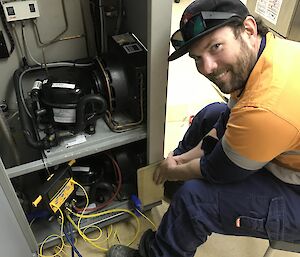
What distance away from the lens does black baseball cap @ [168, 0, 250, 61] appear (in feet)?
2.72

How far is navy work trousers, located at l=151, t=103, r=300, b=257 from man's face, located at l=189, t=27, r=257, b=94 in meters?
0.32

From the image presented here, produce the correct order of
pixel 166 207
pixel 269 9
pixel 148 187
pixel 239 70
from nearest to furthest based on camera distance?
pixel 239 70 → pixel 148 187 → pixel 166 207 → pixel 269 9

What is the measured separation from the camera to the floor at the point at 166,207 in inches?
53.1

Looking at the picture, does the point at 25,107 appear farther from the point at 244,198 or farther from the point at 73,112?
the point at 244,198

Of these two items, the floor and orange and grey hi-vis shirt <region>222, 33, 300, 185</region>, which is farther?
the floor

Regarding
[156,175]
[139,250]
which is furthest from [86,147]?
[139,250]

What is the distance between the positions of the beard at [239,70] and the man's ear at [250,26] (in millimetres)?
39

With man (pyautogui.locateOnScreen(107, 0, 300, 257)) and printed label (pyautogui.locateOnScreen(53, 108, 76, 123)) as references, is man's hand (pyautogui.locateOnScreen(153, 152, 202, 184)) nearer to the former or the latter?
man (pyautogui.locateOnScreen(107, 0, 300, 257))

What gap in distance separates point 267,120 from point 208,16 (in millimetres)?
304

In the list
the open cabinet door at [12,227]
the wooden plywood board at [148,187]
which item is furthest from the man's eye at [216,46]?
the open cabinet door at [12,227]

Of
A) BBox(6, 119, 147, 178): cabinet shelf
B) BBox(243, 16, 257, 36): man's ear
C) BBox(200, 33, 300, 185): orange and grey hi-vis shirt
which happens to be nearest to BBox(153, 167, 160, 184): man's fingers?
BBox(6, 119, 147, 178): cabinet shelf

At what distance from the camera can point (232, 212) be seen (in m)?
0.97

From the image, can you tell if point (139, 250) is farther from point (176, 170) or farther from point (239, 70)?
point (239, 70)

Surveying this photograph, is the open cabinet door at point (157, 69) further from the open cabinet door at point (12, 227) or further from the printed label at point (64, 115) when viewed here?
the open cabinet door at point (12, 227)
